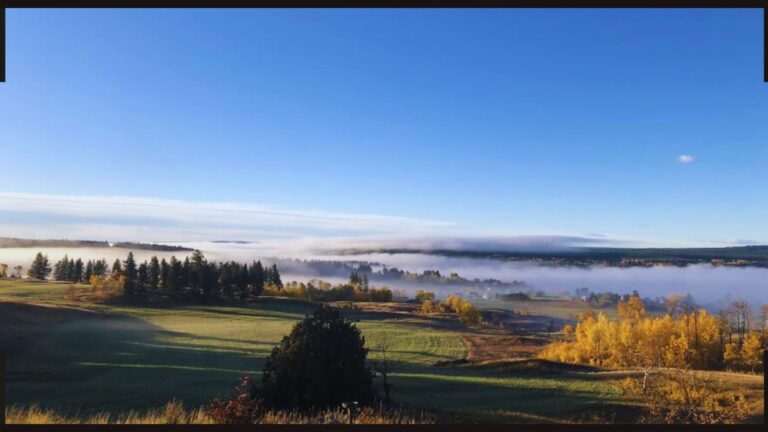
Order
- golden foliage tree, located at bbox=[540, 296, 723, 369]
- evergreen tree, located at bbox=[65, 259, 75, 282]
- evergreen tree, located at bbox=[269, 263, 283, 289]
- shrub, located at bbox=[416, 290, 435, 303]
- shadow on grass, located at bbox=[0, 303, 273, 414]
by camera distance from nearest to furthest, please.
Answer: shadow on grass, located at bbox=[0, 303, 273, 414] < evergreen tree, located at bbox=[269, 263, 283, 289] < golden foliage tree, located at bbox=[540, 296, 723, 369] < evergreen tree, located at bbox=[65, 259, 75, 282] < shrub, located at bbox=[416, 290, 435, 303]

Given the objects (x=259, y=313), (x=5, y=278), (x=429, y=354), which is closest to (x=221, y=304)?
(x=259, y=313)

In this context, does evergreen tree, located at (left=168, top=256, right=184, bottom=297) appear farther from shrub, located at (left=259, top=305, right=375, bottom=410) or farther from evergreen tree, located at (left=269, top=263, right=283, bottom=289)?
shrub, located at (left=259, top=305, right=375, bottom=410)

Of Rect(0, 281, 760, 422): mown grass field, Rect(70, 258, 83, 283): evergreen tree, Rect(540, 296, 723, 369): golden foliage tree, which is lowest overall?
A: Rect(540, 296, 723, 369): golden foliage tree

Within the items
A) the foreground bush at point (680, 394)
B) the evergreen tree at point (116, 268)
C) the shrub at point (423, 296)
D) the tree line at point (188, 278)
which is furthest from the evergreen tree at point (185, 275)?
the foreground bush at point (680, 394)

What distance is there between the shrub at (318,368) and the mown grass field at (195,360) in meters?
7.20

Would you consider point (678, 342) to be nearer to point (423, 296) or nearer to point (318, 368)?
point (423, 296)

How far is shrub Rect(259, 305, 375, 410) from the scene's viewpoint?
1908 cm

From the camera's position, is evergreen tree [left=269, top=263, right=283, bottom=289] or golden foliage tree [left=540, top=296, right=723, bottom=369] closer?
evergreen tree [left=269, top=263, right=283, bottom=289]

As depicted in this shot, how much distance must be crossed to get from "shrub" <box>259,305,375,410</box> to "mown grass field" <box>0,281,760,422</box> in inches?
283

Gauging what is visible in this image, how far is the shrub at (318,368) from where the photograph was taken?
1908 cm

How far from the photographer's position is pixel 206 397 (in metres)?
26.8

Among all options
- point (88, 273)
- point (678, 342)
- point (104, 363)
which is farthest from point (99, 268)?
point (678, 342)

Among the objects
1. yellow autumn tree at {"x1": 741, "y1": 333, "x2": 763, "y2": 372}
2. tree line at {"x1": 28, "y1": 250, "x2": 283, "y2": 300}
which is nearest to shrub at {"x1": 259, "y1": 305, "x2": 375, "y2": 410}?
tree line at {"x1": 28, "y1": 250, "x2": 283, "y2": 300}

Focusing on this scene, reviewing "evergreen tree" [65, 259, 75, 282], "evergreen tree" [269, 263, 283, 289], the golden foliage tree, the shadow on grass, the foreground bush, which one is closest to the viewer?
the foreground bush
